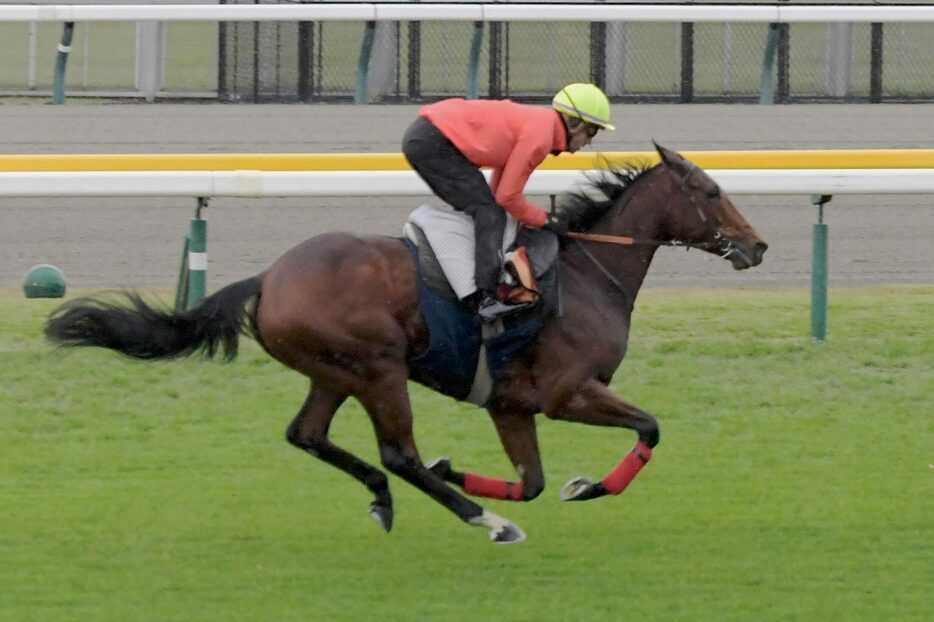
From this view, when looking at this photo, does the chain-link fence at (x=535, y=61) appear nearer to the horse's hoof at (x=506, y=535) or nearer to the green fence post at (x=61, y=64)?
the green fence post at (x=61, y=64)

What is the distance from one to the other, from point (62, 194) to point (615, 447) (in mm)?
2870

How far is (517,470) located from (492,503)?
1.85 ft

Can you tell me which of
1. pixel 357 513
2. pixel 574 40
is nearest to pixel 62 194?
pixel 357 513

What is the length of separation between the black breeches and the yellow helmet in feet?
1.21

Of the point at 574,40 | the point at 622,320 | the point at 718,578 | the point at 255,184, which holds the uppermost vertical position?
the point at 574,40

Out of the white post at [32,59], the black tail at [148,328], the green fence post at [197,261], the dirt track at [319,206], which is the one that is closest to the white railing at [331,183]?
the green fence post at [197,261]

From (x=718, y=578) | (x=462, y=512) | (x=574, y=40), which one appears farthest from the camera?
(x=574, y=40)

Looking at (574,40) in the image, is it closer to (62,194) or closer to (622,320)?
(62,194)

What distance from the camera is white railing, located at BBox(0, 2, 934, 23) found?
433 inches

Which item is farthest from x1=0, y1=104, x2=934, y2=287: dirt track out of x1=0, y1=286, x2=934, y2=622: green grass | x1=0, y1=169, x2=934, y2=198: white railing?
x1=0, y1=169, x2=934, y2=198: white railing

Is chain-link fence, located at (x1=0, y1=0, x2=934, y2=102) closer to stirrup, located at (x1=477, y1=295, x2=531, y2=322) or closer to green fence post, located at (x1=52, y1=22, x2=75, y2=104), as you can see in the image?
green fence post, located at (x1=52, y1=22, x2=75, y2=104)

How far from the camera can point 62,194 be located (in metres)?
7.71

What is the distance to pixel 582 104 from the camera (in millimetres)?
5648

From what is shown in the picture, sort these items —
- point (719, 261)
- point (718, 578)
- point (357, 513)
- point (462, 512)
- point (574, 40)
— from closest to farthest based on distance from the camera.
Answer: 1. point (718, 578)
2. point (462, 512)
3. point (357, 513)
4. point (719, 261)
5. point (574, 40)
